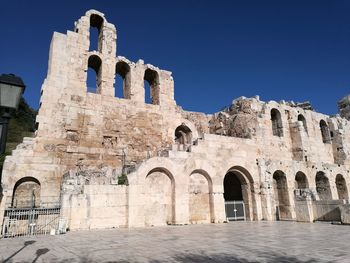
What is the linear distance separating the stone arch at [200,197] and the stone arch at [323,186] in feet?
34.2

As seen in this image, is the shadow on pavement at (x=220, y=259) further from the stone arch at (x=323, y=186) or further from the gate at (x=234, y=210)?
the stone arch at (x=323, y=186)

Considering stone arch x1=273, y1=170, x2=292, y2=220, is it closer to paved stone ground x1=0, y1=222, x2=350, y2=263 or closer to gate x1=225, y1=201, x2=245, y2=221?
gate x1=225, y1=201, x2=245, y2=221

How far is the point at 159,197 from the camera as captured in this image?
13.8 m

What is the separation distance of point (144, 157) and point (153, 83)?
546 centimetres

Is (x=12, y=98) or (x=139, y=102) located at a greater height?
(x=139, y=102)

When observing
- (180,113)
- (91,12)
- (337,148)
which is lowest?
(337,148)

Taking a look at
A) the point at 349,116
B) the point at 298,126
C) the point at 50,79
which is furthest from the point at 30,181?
the point at 349,116

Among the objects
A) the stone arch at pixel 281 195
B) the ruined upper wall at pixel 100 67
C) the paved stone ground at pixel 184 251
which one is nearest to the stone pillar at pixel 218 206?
the stone arch at pixel 281 195

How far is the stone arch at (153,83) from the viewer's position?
18.7 meters

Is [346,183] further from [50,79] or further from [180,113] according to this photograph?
[50,79]

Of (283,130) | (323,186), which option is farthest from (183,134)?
(323,186)

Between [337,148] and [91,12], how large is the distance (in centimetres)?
2157

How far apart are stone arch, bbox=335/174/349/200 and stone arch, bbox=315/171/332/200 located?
2.16 metres

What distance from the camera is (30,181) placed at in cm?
1366
